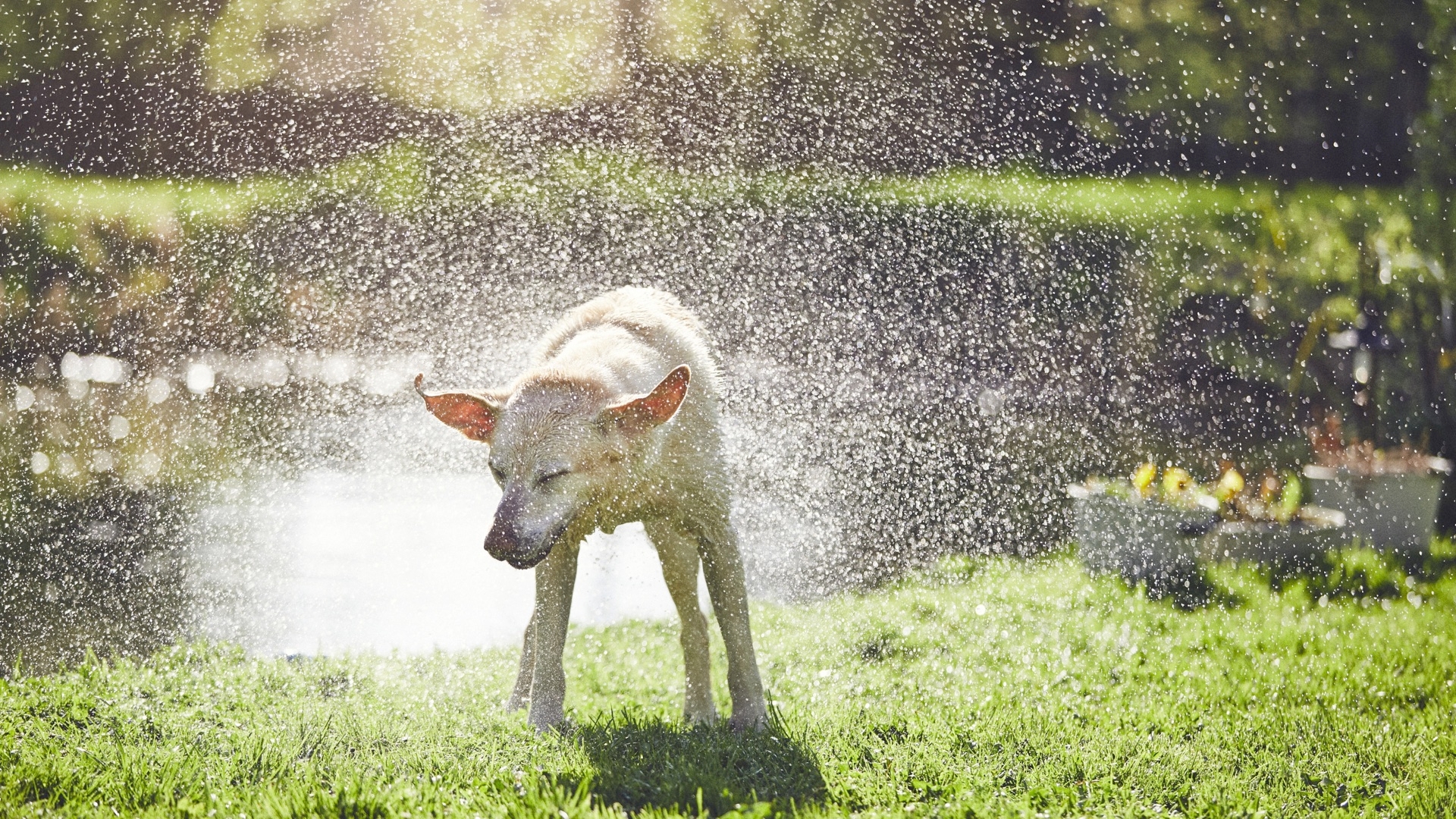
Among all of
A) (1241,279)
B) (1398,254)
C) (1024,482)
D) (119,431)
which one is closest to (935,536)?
(1024,482)

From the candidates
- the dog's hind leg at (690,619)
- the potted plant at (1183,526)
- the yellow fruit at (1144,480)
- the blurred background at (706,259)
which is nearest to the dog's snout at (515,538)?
the dog's hind leg at (690,619)

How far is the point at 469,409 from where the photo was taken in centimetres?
420

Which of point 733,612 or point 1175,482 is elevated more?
point 1175,482

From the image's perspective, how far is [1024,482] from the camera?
11492 mm

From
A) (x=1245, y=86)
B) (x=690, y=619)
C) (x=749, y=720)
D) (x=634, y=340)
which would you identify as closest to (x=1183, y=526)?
(x=690, y=619)

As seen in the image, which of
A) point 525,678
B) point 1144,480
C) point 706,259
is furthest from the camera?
point 706,259

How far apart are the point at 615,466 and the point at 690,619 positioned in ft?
3.99

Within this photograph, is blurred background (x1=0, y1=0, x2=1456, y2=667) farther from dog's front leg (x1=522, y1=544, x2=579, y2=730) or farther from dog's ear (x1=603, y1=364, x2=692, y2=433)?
dog's ear (x1=603, y1=364, x2=692, y2=433)

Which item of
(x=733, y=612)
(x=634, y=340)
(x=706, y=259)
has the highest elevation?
(x=706, y=259)

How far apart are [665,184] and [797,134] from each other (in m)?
2.30

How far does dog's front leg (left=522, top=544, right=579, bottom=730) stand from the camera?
4.58m

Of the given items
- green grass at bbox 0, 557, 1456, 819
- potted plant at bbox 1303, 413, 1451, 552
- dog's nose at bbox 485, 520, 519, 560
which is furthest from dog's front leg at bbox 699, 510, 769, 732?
potted plant at bbox 1303, 413, 1451, 552

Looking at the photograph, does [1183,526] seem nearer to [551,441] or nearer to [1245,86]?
[551,441]

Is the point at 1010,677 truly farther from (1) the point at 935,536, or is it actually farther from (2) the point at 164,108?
(2) the point at 164,108
